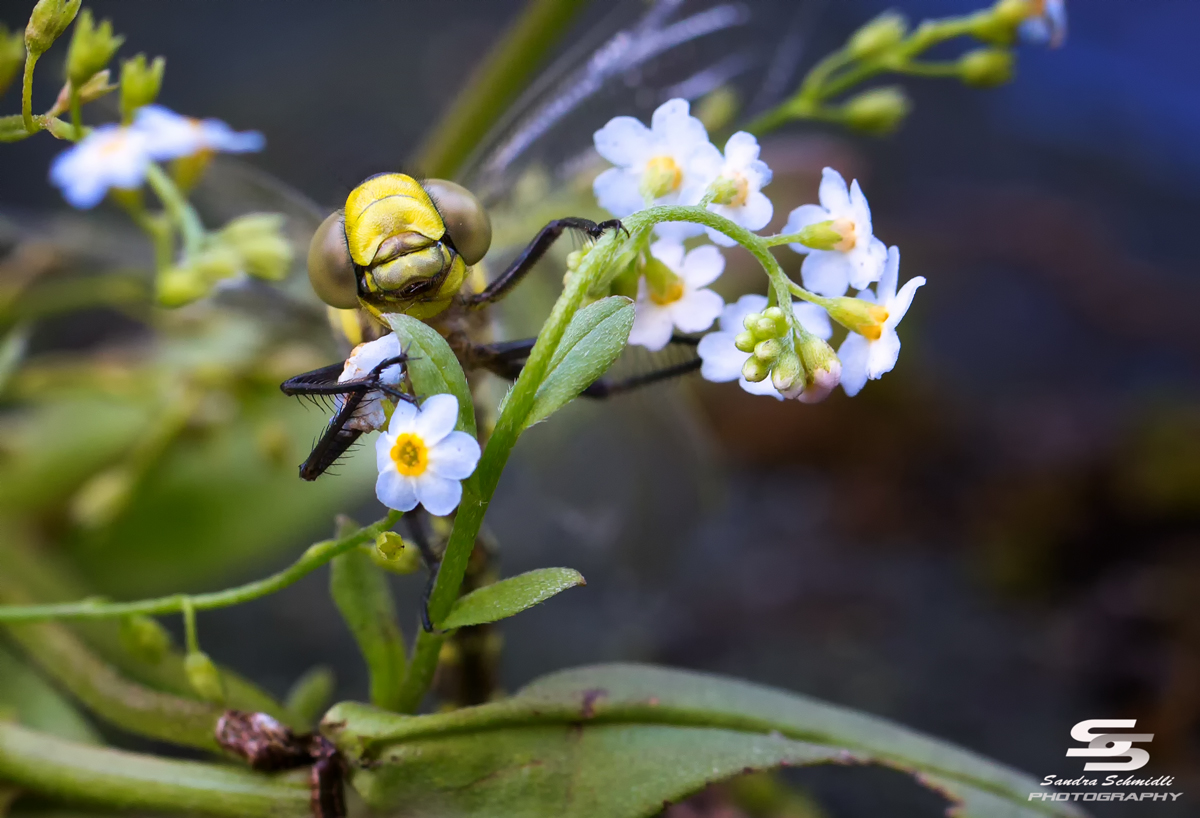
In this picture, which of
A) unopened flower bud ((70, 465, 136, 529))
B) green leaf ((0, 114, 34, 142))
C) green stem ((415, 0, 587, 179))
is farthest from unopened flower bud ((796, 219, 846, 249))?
unopened flower bud ((70, 465, 136, 529))

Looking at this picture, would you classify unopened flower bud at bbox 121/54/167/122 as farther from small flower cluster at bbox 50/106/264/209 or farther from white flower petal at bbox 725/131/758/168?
white flower petal at bbox 725/131/758/168

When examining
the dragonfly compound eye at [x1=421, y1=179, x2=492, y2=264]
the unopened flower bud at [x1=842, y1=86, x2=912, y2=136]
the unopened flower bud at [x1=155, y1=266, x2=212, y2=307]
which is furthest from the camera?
the unopened flower bud at [x1=842, y1=86, x2=912, y2=136]

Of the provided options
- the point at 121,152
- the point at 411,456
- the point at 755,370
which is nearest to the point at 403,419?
the point at 411,456

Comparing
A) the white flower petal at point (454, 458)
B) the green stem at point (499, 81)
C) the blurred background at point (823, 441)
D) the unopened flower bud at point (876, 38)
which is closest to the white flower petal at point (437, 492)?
the white flower petal at point (454, 458)

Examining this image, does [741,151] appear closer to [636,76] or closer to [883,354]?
[883,354]

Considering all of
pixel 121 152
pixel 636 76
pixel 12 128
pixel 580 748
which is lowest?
pixel 580 748

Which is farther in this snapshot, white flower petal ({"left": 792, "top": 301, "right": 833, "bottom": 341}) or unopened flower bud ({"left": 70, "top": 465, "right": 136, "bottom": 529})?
unopened flower bud ({"left": 70, "top": 465, "right": 136, "bottom": 529})

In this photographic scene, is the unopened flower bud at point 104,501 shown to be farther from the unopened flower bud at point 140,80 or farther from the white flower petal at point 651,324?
the white flower petal at point 651,324
